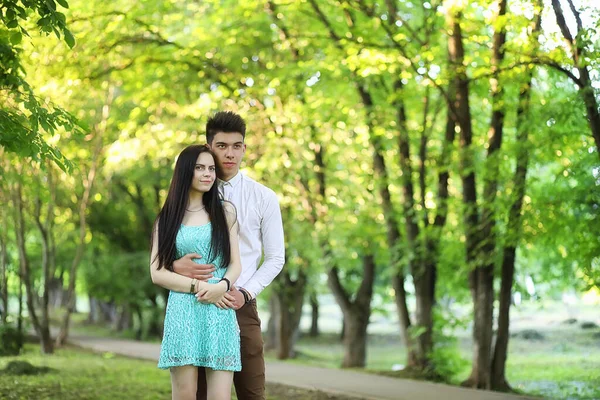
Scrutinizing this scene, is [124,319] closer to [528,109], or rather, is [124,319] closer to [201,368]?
[528,109]

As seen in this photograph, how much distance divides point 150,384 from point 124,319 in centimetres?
2159

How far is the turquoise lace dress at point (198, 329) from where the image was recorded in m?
5.04

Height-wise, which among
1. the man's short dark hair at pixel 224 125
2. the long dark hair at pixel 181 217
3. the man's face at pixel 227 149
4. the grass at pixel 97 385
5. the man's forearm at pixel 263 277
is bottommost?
the grass at pixel 97 385

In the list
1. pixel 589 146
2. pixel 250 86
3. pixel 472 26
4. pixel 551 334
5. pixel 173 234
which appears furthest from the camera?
pixel 551 334

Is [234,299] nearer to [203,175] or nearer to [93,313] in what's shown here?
[203,175]

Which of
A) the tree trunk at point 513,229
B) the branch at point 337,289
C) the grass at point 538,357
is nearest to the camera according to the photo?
the tree trunk at point 513,229

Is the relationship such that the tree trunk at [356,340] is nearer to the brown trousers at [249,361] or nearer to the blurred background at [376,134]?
the blurred background at [376,134]

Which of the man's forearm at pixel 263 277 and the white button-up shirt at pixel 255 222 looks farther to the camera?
the white button-up shirt at pixel 255 222

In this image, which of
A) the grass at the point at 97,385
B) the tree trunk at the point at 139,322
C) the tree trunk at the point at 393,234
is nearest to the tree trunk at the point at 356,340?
the tree trunk at the point at 393,234

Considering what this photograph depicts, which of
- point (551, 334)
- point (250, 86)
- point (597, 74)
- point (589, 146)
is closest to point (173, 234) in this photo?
point (597, 74)

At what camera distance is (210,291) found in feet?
16.5

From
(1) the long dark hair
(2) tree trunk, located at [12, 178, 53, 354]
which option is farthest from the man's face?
(2) tree trunk, located at [12, 178, 53, 354]

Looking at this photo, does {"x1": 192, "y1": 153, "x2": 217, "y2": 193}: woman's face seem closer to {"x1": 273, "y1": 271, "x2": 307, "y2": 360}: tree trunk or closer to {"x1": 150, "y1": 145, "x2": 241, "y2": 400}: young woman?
{"x1": 150, "y1": 145, "x2": 241, "y2": 400}: young woman

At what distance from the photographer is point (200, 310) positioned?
5094mm
